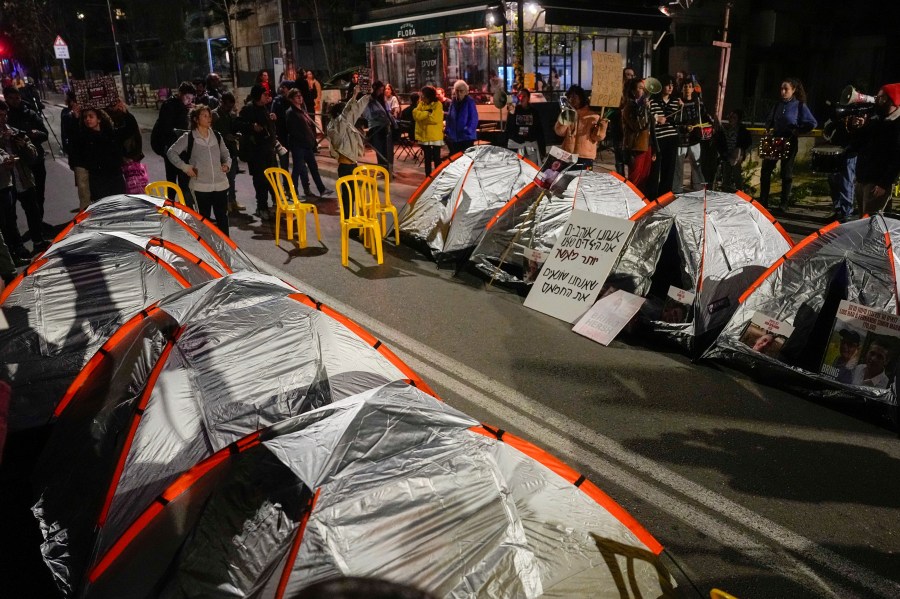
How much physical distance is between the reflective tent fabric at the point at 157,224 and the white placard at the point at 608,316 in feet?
10.8

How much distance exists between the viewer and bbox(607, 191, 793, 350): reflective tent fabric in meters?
5.37

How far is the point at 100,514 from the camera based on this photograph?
3135mm

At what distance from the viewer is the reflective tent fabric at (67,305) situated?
182 inches

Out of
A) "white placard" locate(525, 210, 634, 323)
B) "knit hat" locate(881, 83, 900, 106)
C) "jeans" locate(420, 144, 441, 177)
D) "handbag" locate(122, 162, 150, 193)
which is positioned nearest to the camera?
"white placard" locate(525, 210, 634, 323)

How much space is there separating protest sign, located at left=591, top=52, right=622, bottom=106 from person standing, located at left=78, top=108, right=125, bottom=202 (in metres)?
5.87

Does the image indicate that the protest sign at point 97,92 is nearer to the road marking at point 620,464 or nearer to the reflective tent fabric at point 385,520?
the road marking at point 620,464

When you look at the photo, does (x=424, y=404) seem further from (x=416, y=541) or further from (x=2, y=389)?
(x=2, y=389)

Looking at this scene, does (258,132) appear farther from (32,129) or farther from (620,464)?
(620,464)

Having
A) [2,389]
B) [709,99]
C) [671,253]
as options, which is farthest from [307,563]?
[709,99]

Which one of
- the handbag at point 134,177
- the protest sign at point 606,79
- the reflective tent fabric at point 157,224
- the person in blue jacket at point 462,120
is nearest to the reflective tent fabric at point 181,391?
the reflective tent fabric at point 157,224

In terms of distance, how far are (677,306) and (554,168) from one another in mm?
2139

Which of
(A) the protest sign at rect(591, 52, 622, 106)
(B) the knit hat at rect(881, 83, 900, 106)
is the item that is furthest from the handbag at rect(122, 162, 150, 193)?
(B) the knit hat at rect(881, 83, 900, 106)

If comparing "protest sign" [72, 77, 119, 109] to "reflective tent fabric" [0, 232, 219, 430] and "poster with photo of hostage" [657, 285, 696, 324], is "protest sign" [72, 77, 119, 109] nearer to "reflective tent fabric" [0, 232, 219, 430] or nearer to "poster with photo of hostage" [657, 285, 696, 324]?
"reflective tent fabric" [0, 232, 219, 430]

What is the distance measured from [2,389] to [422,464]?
144cm
